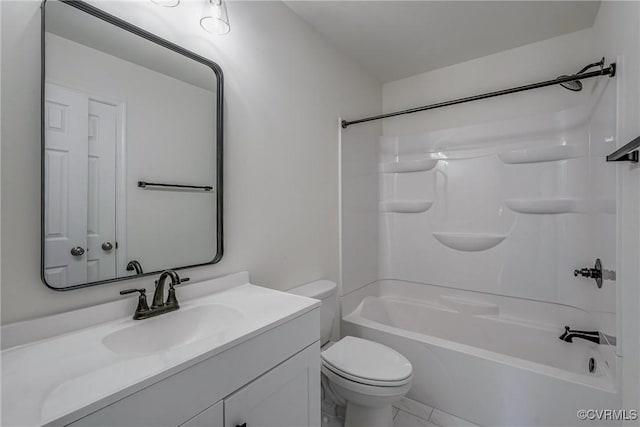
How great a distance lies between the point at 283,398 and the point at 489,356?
1225 millimetres

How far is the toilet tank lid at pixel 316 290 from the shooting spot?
171 cm

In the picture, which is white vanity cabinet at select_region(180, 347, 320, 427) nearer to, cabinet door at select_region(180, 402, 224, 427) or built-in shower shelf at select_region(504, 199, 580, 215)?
cabinet door at select_region(180, 402, 224, 427)

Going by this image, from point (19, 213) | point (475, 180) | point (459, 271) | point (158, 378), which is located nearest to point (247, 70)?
point (19, 213)

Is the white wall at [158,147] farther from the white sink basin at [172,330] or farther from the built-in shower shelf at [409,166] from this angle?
the built-in shower shelf at [409,166]

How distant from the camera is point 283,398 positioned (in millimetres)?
1003

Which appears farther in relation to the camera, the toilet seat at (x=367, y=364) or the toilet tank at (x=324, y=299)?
the toilet tank at (x=324, y=299)

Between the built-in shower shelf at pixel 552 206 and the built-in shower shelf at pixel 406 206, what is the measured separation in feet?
1.96

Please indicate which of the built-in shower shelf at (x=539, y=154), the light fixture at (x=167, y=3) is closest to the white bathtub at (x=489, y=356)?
the built-in shower shelf at (x=539, y=154)

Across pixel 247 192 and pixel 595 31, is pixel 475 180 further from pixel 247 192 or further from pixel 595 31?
pixel 247 192

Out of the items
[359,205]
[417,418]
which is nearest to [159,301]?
[417,418]

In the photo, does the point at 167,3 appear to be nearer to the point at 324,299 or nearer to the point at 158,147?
the point at 158,147

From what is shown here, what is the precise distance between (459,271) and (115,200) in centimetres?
238

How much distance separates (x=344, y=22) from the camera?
6.21ft

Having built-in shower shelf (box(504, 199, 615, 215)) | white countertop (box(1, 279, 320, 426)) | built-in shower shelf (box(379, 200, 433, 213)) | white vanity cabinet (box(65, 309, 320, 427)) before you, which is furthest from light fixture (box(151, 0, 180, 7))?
built-in shower shelf (box(504, 199, 615, 215))
